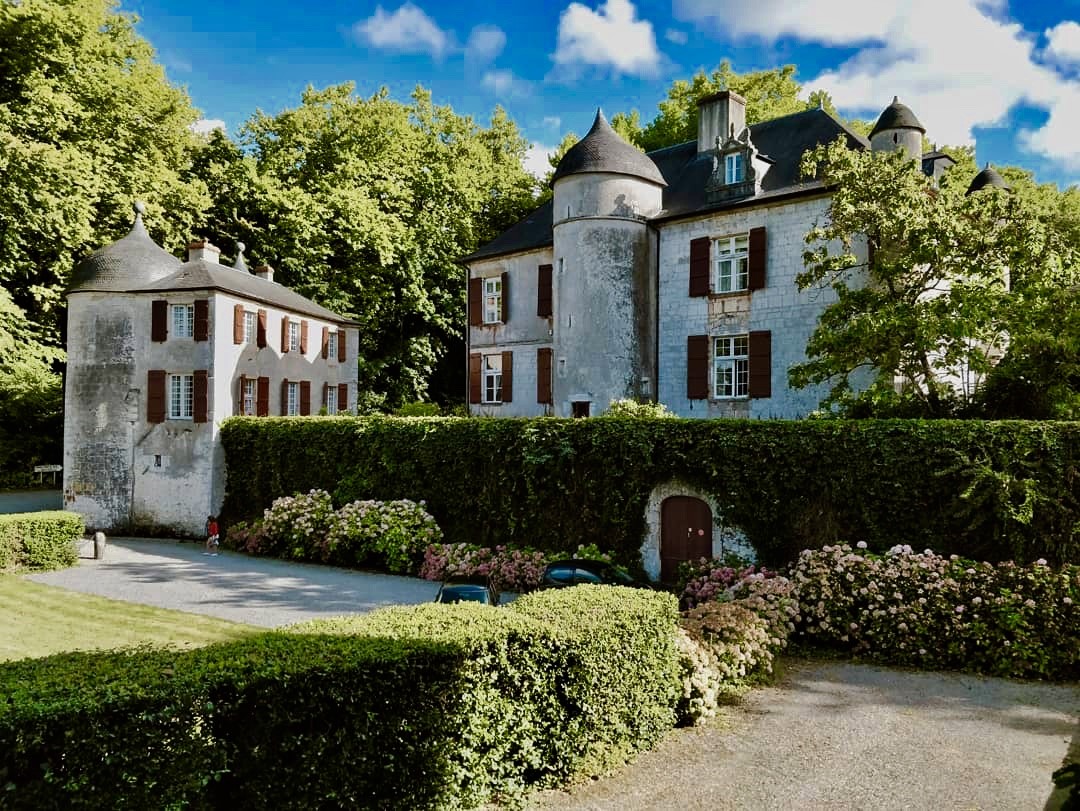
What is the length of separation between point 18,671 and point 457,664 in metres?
3.36

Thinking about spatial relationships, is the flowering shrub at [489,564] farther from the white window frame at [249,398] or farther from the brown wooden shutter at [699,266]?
the white window frame at [249,398]

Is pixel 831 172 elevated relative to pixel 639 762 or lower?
elevated

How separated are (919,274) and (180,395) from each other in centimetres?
2263

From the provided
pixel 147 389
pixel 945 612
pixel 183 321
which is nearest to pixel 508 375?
pixel 183 321

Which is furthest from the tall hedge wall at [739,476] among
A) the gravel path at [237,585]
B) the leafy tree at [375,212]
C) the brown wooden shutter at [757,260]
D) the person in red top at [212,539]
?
the leafy tree at [375,212]

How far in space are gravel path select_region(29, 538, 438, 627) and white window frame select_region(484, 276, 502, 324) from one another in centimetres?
1256

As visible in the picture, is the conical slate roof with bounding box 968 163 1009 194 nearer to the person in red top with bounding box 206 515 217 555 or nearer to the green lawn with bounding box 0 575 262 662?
the person in red top with bounding box 206 515 217 555

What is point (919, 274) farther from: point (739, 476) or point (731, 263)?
point (739, 476)

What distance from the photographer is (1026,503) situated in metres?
12.5

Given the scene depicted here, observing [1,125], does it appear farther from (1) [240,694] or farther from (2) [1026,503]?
(2) [1026,503]

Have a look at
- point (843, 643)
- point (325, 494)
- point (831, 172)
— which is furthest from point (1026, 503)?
point (325, 494)

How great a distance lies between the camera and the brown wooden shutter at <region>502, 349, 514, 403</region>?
28.4 meters

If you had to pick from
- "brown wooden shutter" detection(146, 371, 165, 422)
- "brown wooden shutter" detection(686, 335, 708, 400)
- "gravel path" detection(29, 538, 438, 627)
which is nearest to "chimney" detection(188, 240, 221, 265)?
"brown wooden shutter" detection(146, 371, 165, 422)

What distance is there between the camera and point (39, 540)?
771 inches
